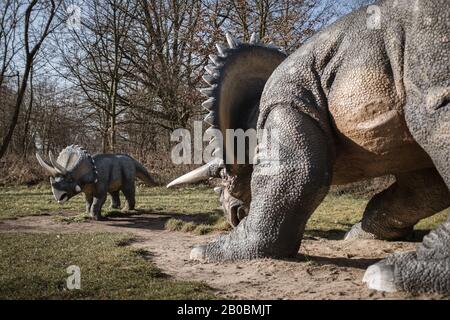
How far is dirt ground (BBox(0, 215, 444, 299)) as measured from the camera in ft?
8.64

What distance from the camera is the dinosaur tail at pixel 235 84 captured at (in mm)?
3619

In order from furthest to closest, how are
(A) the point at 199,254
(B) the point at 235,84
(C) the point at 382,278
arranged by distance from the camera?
1. (B) the point at 235,84
2. (A) the point at 199,254
3. (C) the point at 382,278

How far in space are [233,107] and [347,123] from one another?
1144 mm

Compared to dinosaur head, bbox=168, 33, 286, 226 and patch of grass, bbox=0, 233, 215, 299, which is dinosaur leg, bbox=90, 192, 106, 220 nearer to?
patch of grass, bbox=0, 233, 215, 299

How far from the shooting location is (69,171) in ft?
21.4

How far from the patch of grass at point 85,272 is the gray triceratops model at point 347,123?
0.62 metres

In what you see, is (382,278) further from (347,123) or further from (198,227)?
(198,227)

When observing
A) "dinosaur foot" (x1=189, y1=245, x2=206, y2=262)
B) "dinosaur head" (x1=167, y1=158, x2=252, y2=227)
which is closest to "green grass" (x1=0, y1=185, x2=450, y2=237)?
"dinosaur head" (x1=167, y1=158, x2=252, y2=227)

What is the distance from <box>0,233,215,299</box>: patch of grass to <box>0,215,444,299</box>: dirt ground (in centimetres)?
19

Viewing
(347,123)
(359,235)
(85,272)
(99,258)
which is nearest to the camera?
(347,123)

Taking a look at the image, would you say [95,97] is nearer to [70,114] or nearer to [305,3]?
[70,114]

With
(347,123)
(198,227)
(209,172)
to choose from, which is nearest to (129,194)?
(198,227)
